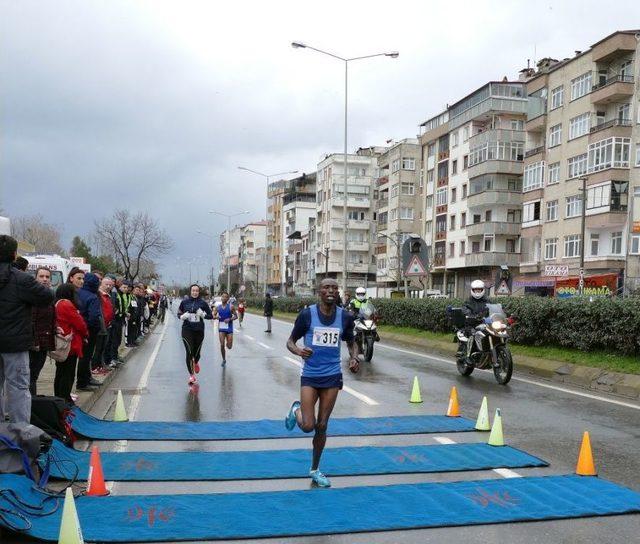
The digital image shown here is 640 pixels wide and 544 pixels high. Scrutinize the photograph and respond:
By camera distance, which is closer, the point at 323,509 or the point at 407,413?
the point at 323,509

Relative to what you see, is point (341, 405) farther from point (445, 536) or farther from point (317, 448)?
point (445, 536)

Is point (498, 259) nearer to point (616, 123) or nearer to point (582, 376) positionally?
point (616, 123)

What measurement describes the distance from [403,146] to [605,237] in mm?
37655

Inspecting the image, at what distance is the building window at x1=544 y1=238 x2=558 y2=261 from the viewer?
5147 cm

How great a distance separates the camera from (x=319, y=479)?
6.34 meters

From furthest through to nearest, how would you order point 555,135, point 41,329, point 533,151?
point 533,151 → point 555,135 → point 41,329

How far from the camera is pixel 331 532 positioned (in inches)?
202

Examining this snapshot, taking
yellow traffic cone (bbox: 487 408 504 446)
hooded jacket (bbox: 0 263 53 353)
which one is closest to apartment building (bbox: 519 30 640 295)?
yellow traffic cone (bbox: 487 408 504 446)

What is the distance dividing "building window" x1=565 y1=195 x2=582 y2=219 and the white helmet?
1463 inches

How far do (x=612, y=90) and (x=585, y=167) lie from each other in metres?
5.55

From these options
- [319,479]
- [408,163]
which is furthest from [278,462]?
[408,163]

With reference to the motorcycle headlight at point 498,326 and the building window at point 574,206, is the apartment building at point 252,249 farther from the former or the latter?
the motorcycle headlight at point 498,326

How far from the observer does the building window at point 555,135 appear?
5203cm

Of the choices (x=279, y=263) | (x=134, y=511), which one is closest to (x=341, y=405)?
(x=134, y=511)
